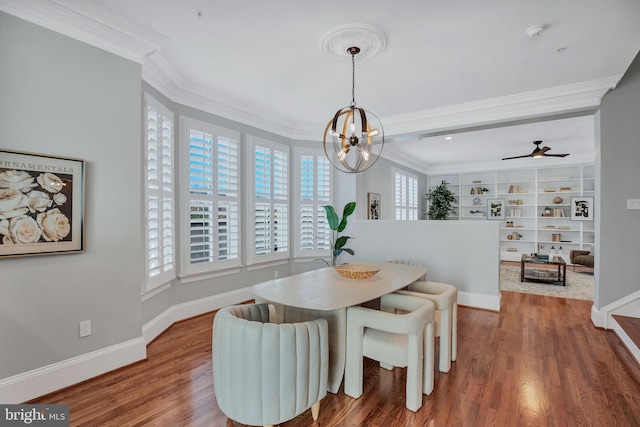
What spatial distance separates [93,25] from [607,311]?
5.55 meters

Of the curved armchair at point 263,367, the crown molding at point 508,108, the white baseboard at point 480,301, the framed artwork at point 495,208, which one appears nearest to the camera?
the curved armchair at point 263,367

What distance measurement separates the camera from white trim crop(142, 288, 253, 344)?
9.79 feet

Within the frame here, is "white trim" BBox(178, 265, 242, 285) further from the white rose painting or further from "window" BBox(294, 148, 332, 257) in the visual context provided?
the white rose painting

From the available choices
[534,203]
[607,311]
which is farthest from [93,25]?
[534,203]

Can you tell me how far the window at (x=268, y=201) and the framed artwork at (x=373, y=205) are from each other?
1898 millimetres

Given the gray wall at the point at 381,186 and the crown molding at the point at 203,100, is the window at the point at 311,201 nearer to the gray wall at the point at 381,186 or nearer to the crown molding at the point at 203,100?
the crown molding at the point at 203,100

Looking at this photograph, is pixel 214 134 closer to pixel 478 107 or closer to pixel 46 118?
pixel 46 118

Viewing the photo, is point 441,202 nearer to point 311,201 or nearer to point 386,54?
point 311,201

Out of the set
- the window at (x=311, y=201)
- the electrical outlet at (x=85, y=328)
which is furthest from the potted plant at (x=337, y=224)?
the electrical outlet at (x=85, y=328)

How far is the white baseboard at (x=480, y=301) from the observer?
157 inches

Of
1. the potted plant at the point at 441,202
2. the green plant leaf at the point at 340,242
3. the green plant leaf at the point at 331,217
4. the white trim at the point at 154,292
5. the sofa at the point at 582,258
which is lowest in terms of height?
the sofa at the point at 582,258

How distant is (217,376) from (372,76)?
119 inches

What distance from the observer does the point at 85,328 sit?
90.0 inches

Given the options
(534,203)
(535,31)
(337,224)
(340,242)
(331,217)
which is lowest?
(340,242)
